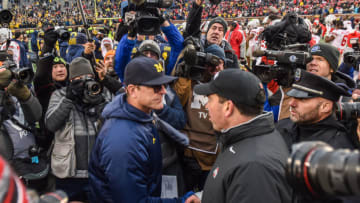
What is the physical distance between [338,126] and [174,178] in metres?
1.34

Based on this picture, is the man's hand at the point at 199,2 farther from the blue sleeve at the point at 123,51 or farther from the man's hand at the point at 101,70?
the man's hand at the point at 101,70

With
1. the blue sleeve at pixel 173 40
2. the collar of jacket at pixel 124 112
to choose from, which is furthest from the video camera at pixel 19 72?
the blue sleeve at pixel 173 40

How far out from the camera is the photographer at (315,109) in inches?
79.7

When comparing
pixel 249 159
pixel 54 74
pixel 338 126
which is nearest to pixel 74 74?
pixel 54 74

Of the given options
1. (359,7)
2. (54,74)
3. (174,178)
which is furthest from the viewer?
(359,7)

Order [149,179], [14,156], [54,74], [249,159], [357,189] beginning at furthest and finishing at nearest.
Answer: [54,74] → [14,156] → [149,179] → [249,159] → [357,189]

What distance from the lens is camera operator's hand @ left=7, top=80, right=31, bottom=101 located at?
2.44 meters

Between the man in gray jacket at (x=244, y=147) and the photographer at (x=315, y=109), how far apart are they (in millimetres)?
622

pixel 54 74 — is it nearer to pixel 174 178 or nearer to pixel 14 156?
pixel 14 156

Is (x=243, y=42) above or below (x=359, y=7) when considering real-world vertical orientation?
below

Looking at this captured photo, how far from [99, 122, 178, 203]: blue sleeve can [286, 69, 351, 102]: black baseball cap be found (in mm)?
1235

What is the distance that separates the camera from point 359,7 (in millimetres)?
19016

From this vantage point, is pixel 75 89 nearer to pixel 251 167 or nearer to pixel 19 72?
pixel 19 72

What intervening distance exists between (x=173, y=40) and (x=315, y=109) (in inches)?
68.2
